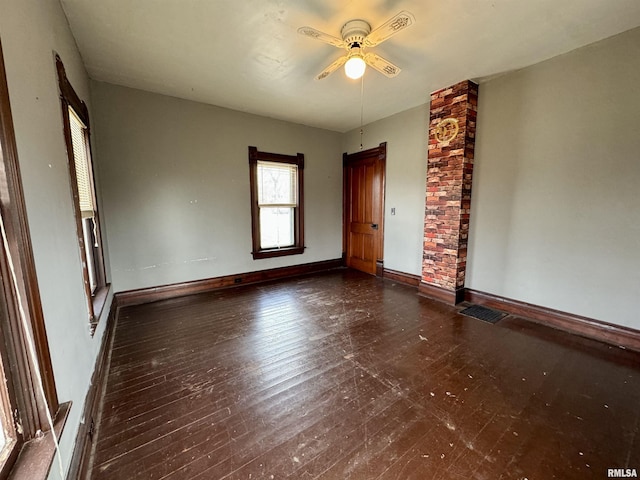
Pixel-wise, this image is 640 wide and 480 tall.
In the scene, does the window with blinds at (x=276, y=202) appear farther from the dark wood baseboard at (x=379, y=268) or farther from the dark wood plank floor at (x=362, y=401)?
the dark wood plank floor at (x=362, y=401)

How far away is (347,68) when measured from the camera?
92.8 inches

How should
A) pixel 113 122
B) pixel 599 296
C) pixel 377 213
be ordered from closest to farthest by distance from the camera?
pixel 599 296, pixel 113 122, pixel 377 213

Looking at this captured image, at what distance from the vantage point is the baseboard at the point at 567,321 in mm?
2572

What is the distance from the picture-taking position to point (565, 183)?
2867 millimetres

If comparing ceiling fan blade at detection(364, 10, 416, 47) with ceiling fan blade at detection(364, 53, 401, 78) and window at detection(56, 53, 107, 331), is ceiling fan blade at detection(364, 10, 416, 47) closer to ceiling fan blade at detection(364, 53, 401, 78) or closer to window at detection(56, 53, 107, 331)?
ceiling fan blade at detection(364, 53, 401, 78)

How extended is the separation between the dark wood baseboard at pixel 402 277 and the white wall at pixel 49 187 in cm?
413

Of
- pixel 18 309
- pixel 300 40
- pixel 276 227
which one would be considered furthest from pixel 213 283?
pixel 300 40

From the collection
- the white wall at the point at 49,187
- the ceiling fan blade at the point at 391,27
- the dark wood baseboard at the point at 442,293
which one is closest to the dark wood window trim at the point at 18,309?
the white wall at the point at 49,187

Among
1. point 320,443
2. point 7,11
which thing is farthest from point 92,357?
point 7,11

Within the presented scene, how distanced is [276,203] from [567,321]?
436cm

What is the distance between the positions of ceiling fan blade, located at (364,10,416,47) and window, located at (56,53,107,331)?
2324 millimetres

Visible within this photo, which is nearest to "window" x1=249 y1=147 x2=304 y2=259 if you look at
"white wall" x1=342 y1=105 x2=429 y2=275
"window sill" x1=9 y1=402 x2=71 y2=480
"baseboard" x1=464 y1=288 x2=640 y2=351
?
"white wall" x1=342 y1=105 x2=429 y2=275

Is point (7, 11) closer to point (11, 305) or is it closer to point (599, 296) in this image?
point (11, 305)

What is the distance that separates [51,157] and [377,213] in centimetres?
441
